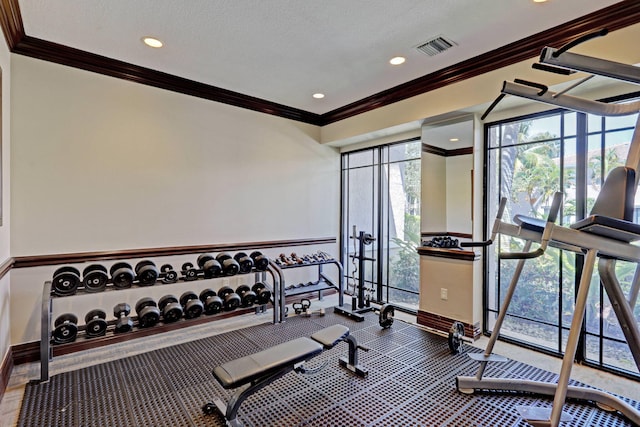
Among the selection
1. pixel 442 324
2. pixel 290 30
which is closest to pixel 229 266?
pixel 290 30

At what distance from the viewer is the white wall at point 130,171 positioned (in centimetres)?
309

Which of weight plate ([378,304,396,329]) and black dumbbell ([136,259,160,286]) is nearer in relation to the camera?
black dumbbell ([136,259,160,286])

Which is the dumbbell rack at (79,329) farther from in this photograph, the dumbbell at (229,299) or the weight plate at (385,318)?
the weight plate at (385,318)

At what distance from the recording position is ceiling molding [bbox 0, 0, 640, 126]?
2544 mm

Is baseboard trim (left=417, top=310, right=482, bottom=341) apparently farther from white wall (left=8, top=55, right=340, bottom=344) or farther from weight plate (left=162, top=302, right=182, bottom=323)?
weight plate (left=162, top=302, right=182, bottom=323)

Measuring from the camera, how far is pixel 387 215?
16.7ft

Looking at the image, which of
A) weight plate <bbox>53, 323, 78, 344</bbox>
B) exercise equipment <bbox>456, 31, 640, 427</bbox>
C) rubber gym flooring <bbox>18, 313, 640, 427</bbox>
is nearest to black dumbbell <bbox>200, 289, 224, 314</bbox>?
rubber gym flooring <bbox>18, 313, 640, 427</bbox>

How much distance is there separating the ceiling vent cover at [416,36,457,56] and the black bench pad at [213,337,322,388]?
9.68ft

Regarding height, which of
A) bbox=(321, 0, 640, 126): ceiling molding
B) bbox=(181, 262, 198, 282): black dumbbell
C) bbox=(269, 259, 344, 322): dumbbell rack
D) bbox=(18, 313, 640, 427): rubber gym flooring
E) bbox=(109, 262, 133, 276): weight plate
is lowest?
bbox=(18, 313, 640, 427): rubber gym flooring

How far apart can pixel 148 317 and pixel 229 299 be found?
0.83 metres

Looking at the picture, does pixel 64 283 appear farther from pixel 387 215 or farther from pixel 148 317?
pixel 387 215

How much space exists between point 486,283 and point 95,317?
419 cm

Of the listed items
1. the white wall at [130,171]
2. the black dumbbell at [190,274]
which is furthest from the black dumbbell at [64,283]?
the black dumbbell at [190,274]

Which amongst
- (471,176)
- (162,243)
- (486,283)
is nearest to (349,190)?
(471,176)
